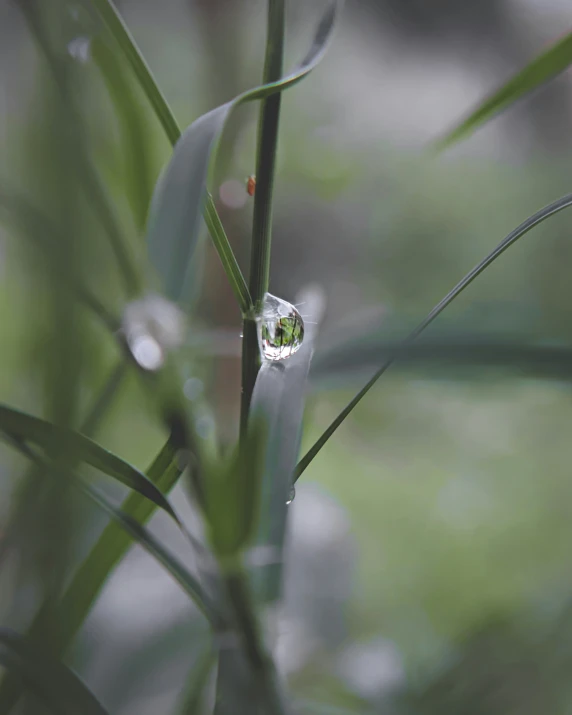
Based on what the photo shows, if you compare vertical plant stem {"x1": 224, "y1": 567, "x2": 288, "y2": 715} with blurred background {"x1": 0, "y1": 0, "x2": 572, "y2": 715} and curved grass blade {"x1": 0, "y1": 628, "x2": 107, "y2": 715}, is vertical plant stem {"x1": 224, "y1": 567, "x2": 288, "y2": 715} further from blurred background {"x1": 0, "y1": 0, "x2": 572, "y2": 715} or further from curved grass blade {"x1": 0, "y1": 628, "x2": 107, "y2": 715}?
blurred background {"x1": 0, "y1": 0, "x2": 572, "y2": 715}

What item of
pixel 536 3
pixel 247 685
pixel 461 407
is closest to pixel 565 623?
pixel 247 685

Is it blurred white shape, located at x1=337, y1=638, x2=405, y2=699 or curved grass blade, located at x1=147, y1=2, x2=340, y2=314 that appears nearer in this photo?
curved grass blade, located at x1=147, y1=2, x2=340, y2=314

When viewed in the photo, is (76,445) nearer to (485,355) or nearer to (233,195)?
(485,355)

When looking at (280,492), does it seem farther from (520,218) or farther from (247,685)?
(520,218)

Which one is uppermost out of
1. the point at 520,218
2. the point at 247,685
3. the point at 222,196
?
the point at 520,218

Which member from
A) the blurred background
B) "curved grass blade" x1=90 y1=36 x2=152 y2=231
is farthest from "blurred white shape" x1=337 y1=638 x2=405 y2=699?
"curved grass blade" x1=90 y1=36 x2=152 y2=231

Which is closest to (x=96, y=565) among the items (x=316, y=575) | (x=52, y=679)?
(x=52, y=679)
